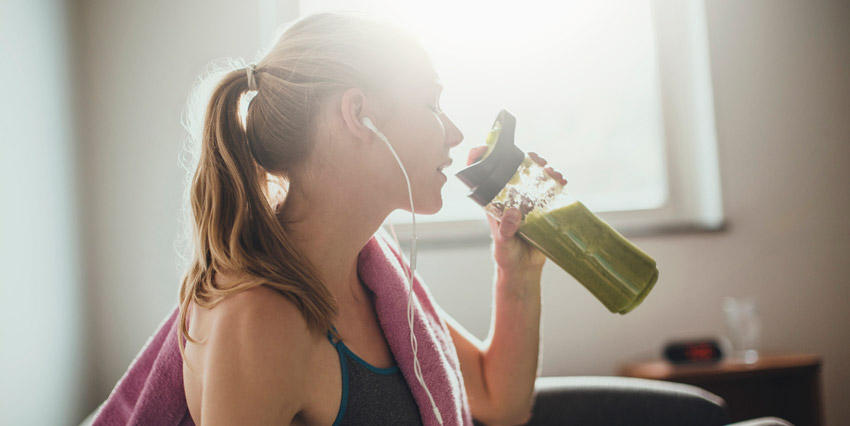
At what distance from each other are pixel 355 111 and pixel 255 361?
31 cm

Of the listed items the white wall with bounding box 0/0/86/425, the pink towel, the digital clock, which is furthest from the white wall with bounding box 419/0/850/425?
the white wall with bounding box 0/0/86/425

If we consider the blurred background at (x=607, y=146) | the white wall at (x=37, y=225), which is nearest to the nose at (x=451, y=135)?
the white wall at (x=37, y=225)

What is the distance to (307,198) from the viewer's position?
2.60 feet

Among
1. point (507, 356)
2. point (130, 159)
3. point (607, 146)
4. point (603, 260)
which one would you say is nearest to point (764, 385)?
point (607, 146)

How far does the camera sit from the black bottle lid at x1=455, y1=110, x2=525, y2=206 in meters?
0.82

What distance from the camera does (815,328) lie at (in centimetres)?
198

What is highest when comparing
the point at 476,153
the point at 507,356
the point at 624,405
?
the point at 476,153

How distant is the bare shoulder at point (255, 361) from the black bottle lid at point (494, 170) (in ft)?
0.93

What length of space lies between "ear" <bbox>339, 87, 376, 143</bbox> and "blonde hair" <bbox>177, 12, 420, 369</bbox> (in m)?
0.02

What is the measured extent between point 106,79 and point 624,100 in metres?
1.55

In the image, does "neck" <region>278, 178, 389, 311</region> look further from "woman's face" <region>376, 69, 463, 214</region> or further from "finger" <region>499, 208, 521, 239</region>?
"finger" <region>499, 208, 521, 239</region>

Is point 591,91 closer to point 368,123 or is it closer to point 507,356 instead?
point 507,356

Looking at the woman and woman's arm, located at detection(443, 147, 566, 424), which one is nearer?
the woman

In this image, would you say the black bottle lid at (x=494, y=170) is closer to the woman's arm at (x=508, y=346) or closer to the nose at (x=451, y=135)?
the nose at (x=451, y=135)
